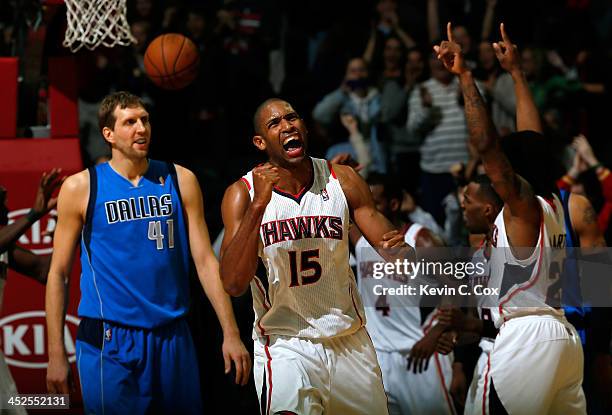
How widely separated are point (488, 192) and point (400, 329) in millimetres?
2112

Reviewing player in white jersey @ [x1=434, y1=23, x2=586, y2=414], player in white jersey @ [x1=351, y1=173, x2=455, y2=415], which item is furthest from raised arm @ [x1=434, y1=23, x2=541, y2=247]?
player in white jersey @ [x1=351, y1=173, x2=455, y2=415]

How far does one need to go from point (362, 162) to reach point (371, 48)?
1.71 metres

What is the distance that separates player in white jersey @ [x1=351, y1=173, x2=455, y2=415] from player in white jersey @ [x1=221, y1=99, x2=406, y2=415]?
1880mm

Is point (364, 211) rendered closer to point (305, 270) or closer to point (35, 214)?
point (305, 270)

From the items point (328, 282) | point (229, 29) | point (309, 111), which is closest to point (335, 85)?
point (309, 111)

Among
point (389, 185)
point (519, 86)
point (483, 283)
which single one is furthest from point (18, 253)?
point (519, 86)

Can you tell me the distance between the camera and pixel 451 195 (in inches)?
363

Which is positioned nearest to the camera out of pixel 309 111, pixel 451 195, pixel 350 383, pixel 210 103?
pixel 350 383

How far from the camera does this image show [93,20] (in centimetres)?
730

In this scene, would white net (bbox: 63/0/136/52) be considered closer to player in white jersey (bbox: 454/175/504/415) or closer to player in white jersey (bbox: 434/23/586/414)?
player in white jersey (bbox: 454/175/504/415)

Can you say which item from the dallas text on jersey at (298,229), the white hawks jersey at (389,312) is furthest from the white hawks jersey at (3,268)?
the white hawks jersey at (389,312)

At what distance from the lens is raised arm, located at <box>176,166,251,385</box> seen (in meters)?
5.55

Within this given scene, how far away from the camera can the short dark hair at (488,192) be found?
582 cm

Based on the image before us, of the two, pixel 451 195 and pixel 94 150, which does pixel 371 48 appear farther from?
pixel 94 150
